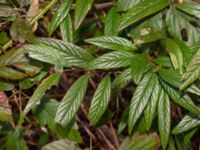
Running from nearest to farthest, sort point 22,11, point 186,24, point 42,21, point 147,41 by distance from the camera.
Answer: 1. point 147,41
2. point 186,24
3. point 22,11
4. point 42,21

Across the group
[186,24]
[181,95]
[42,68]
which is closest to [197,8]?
[186,24]

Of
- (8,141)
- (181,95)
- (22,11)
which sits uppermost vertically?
(22,11)

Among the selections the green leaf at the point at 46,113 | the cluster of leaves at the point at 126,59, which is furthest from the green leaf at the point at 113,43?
the green leaf at the point at 46,113

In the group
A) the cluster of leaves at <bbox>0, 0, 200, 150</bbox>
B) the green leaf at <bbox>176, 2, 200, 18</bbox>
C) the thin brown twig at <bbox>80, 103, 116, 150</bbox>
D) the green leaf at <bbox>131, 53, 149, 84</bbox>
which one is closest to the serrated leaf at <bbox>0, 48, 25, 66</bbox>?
the cluster of leaves at <bbox>0, 0, 200, 150</bbox>

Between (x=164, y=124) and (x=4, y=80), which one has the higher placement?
(x=4, y=80)

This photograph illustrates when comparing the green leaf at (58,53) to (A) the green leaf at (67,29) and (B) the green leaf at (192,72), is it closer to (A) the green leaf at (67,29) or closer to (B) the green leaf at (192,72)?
(A) the green leaf at (67,29)

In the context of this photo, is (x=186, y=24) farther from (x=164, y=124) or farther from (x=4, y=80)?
(x=4, y=80)
